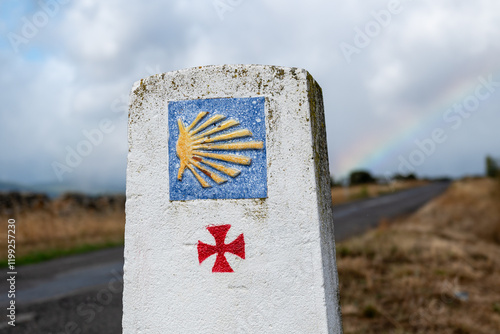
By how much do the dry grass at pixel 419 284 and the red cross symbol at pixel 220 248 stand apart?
2461mm

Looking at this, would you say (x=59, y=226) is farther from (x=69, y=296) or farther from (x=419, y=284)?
(x=419, y=284)

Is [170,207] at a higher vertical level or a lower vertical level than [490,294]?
higher

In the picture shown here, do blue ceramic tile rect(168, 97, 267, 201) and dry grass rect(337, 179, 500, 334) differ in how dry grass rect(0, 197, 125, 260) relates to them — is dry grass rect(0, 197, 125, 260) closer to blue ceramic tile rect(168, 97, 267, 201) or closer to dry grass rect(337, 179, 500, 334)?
dry grass rect(337, 179, 500, 334)

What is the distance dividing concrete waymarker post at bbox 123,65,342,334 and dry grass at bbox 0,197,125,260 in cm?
844

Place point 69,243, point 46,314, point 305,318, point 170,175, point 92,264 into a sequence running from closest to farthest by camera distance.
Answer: point 305,318, point 170,175, point 46,314, point 92,264, point 69,243

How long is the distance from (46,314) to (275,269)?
4251 millimetres

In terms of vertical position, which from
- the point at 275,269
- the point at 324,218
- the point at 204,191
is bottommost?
the point at 275,269

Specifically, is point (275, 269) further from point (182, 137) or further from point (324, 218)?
point (182, 137)

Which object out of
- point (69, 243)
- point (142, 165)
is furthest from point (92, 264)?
point (142, 165)

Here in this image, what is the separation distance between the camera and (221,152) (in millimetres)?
2375

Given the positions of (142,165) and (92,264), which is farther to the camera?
(92,264)

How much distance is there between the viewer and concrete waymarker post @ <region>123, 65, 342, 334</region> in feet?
7.48

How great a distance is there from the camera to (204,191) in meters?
2.36

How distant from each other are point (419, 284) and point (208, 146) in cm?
434
